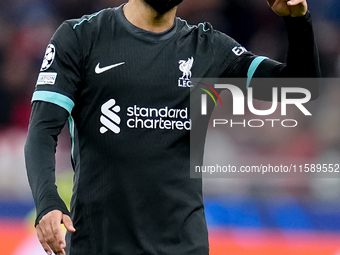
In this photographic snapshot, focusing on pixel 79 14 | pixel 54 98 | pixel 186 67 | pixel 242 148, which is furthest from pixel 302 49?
pixel 79 14

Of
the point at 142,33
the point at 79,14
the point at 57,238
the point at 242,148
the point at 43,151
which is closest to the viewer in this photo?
the point at 57,238

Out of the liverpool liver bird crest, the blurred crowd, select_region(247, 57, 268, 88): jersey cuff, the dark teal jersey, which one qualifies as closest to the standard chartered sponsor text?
the dark teal jersey

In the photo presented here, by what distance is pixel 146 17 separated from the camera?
7.41ft

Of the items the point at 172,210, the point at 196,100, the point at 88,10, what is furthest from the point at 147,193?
the point at 88,10

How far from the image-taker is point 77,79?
2.12 meters

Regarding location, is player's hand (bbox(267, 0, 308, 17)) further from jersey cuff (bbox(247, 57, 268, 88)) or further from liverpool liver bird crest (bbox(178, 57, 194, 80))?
liverpool liver bird crest (bbox(178, 57, 194, 80))

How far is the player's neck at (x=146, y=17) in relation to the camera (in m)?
2.26

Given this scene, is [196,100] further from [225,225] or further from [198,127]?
[225,225]

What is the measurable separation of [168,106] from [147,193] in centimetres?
36

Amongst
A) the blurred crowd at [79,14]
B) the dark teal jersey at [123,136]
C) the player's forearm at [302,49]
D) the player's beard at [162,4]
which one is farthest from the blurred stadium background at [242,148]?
the player's beard at [162,4]

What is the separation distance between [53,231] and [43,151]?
1.08ft

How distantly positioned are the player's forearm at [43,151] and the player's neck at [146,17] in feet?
1.68

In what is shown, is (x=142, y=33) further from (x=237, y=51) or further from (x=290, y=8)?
(x=290, y=8)

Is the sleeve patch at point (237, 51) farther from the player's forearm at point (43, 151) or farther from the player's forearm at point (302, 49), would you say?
the player's forearm at point (43, 151)
